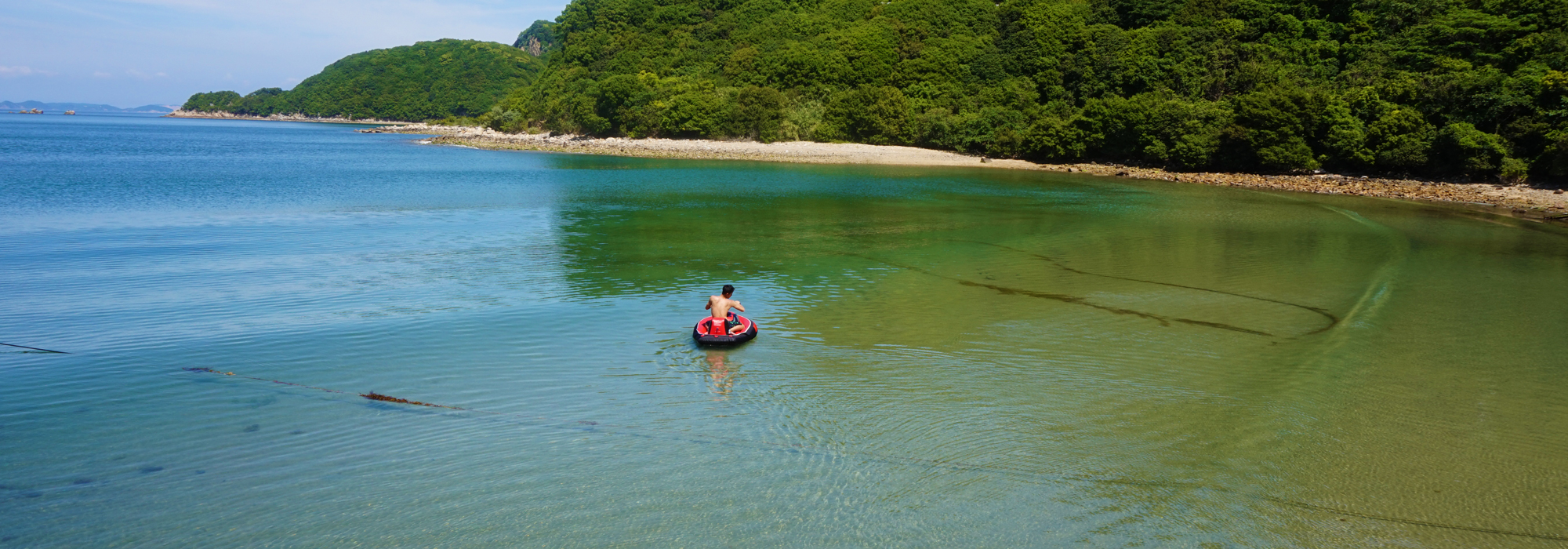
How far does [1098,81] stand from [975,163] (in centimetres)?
1541

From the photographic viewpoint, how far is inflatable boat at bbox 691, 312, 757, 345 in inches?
440

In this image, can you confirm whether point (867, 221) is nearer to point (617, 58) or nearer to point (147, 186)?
point (147, 186)

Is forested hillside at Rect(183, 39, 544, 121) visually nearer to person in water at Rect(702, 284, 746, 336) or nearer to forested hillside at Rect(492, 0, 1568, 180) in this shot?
forested hillside at Rect(492, 0, 1568, 180)

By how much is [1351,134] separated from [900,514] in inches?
1876

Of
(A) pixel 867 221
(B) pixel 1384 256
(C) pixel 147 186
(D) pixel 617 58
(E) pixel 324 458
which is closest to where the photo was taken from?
(E) pixel 324 458

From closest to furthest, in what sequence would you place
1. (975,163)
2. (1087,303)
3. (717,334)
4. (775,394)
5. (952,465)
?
(952,465) < (775,394) < (717,334) < (1087,303) < (975,163)

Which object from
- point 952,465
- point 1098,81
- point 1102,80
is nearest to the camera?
point 952,465

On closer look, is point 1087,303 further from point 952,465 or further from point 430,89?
point 430,89

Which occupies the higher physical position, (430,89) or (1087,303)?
(430,89)

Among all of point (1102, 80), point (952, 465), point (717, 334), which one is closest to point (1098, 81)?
point (1102, 80)

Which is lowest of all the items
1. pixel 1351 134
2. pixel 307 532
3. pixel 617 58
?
pixel 307 532

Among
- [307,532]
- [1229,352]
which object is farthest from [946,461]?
[1229,352]

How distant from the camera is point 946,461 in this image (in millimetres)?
7719

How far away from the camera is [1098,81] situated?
228ft
